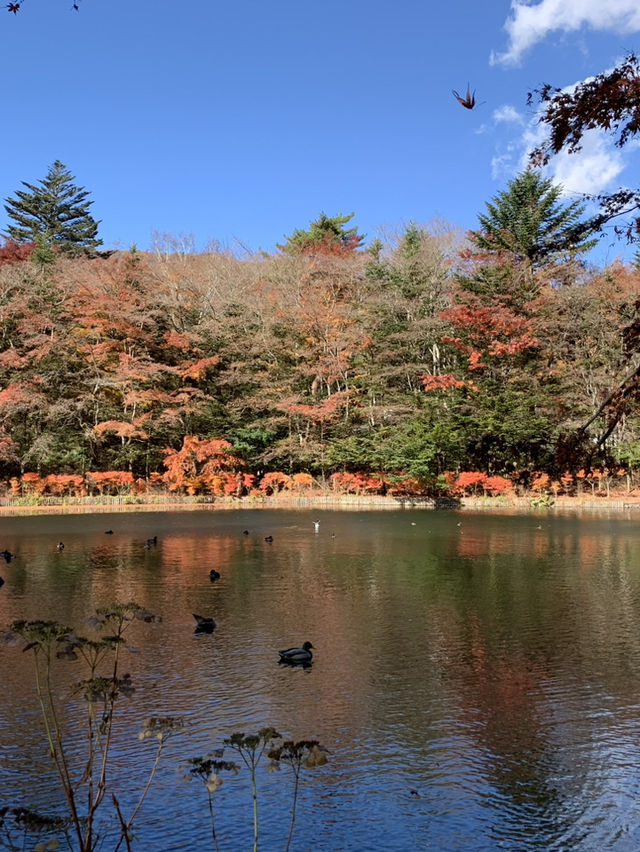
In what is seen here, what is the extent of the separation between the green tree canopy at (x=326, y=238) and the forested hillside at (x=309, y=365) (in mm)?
5933

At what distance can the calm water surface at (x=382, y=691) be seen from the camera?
4.22m

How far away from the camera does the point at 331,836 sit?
4039 millimetres

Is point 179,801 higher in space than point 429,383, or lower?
lower

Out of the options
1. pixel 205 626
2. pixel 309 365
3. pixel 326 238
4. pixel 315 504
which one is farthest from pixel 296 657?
pixel 326 238

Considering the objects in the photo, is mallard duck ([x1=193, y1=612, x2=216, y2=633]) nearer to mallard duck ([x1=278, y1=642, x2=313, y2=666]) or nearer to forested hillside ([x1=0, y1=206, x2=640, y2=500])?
mallard duck ([x1=278, y1=642, x2=313, y2=666])

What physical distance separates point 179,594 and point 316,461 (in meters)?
16.7

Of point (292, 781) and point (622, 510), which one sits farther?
point (622, 510)

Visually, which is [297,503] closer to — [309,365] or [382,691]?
[309,365]

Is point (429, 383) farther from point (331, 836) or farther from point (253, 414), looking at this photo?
point (331, 836)

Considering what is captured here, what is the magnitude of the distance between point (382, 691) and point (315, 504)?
62.9 feet

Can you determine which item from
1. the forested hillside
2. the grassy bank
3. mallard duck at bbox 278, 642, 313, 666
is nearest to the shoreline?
the grassy bank

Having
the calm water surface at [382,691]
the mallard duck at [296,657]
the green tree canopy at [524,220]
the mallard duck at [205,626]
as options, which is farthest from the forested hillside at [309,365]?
the mallard duck at [296,657]

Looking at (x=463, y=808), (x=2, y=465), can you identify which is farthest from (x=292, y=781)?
(x=2, y=465)

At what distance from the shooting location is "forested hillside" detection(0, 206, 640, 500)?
984 inches
